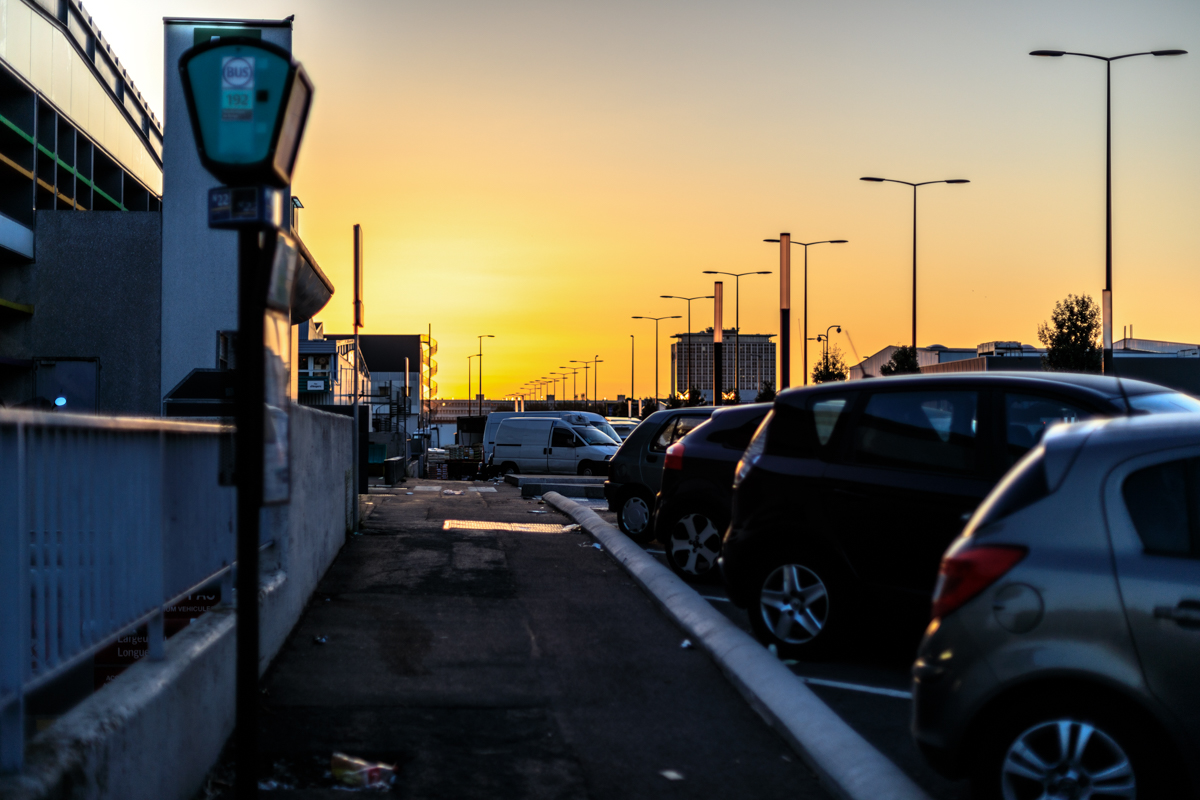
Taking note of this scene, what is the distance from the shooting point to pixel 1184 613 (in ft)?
12.6

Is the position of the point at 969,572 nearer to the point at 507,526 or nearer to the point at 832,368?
the point at 507,526

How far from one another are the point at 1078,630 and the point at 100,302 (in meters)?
31.6

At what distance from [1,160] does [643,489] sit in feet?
78.7

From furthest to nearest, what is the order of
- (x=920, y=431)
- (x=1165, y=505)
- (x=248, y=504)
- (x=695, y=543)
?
(x=695, y=543) < (x=920, y=431) < (x=1165, y=505) < (x=248, y=504)

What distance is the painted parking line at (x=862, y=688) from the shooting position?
266 inches

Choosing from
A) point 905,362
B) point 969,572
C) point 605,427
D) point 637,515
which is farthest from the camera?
point 605,427

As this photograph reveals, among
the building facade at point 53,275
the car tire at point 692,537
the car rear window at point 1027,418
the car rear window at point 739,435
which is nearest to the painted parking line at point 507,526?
the car tire at point 692,537

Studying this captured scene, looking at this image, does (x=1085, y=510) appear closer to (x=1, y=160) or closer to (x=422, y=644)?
(x=422, y=644)

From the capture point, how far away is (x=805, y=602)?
755 cm

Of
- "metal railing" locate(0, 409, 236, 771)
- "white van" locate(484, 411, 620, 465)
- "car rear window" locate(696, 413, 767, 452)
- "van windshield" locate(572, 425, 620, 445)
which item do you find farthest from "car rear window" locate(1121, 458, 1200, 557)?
"white van" locate(484, 411, 620, 465)

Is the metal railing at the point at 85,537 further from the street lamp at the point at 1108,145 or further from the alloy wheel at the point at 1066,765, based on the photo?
the street lamp at the point at 1108,145

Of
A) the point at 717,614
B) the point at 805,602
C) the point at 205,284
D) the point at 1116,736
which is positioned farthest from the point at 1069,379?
the point at 205,284

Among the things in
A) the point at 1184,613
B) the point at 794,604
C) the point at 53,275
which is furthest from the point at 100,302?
the point at 1184,613

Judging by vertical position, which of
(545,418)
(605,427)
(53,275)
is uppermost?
(53,275)
